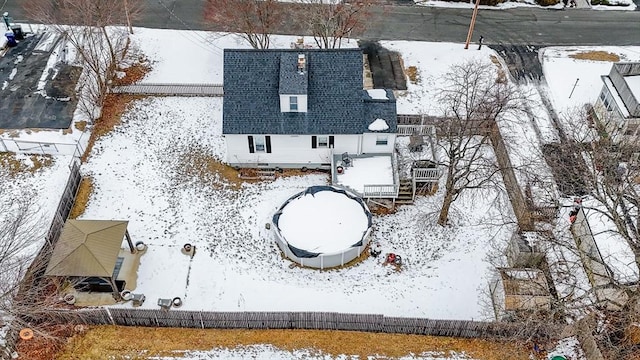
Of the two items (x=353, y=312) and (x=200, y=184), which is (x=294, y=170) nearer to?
(x=200, y=184)

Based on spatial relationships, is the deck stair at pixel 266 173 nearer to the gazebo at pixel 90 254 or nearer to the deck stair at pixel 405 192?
the deck stair at pixel 405 192

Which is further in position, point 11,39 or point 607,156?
point 11,39

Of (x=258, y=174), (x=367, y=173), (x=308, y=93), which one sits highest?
(x=308, y=93)

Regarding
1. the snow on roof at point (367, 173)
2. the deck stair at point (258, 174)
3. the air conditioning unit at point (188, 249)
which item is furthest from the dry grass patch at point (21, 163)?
the snow on roof at point (367, 173)

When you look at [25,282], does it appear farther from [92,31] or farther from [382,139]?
[382,139]

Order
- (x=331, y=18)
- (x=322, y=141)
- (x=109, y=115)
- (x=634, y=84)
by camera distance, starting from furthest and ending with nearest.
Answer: (x=331, y=18), (x=109, y=115), (x=634, y=84), (x=322, y=141)

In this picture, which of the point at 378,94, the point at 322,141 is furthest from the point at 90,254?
the point at 378,94

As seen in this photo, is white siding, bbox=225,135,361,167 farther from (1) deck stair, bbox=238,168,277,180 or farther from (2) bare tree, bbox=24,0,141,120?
(2) bare tree, bbox=24,0,141,120
